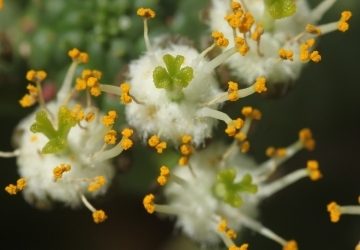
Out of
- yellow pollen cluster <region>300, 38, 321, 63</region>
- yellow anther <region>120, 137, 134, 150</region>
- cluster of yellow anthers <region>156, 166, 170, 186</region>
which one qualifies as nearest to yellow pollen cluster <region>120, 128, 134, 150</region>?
yellow anther <region>120, 137, 134, 150</region>

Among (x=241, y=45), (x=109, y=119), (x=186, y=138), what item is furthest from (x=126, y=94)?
(x=241, y=45)

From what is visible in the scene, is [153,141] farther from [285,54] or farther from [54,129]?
[285,54]

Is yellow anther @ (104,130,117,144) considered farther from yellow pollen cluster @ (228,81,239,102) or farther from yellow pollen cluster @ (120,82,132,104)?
yellow pollen cluster @ (228,81,239,102)

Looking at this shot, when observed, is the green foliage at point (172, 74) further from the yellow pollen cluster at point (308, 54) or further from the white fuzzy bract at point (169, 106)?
the yellow pollen cluster at point (308, 54)

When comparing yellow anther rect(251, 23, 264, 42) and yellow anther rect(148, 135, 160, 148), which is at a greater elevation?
→ yellow anther rect(251, 23, 264, 42)

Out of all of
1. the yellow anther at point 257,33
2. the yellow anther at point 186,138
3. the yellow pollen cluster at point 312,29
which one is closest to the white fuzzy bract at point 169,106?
the yellow anther at point 186,138

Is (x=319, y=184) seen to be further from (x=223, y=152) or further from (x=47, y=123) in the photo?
(x=47, y=123)
